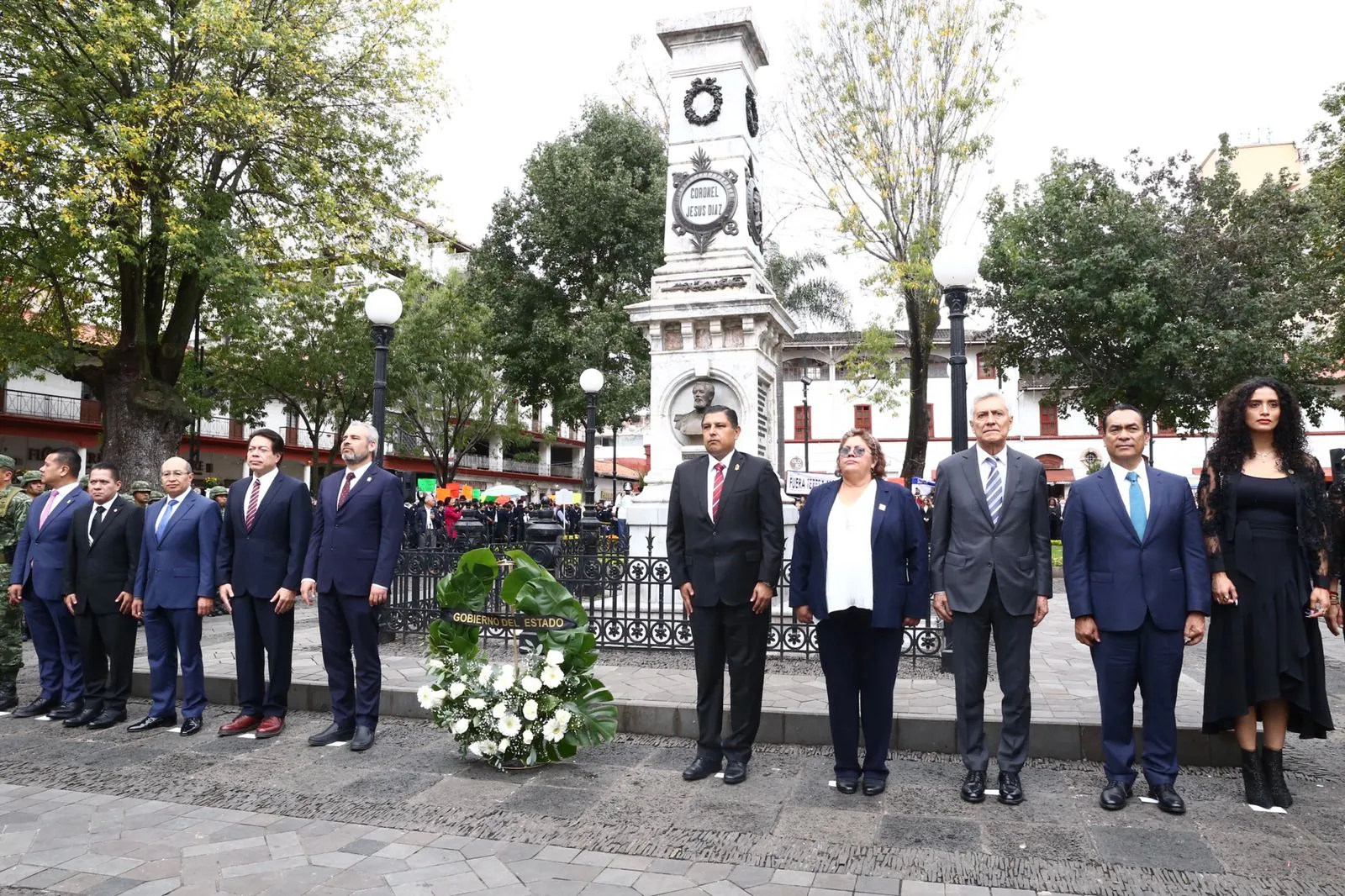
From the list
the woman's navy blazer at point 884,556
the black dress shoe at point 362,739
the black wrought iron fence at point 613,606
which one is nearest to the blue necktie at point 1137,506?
the woman's navy blazer at point 884,556

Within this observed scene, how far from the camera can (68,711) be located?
613 cm

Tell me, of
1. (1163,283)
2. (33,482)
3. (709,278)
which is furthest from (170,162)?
(1163,283)

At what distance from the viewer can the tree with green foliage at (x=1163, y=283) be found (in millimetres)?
22750

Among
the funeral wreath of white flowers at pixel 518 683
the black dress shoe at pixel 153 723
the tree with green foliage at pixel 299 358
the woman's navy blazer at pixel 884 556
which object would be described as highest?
the tree with green foliage at pixel 299 358

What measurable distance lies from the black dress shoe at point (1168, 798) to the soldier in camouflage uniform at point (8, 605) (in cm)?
748

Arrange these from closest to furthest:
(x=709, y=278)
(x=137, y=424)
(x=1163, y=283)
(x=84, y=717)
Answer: (x=84, y=717), (x=709, y=278), (x=137, y=424), (x=1163, y=283)

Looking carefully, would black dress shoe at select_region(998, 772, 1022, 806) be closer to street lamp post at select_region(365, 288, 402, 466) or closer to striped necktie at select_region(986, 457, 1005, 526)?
striped necktie at select_region(986, 457, 1005, 526)

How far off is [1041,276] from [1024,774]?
22.8 metres

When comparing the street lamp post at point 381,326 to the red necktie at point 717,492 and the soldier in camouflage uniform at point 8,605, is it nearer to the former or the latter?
the soldier in camouflage uniform at point 8,605

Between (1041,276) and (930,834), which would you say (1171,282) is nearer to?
(1041,276)

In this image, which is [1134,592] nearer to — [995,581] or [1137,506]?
[1137,506]

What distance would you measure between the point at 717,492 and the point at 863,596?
98 centimetres

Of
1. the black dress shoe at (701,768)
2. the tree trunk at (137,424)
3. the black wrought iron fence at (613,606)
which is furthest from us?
the tree trunk at (137,424)

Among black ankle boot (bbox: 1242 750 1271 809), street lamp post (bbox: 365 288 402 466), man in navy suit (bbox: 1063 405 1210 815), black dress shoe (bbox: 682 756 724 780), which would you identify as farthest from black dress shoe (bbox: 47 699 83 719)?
black ankle boot (bbox: 1242 750 1271 809)
